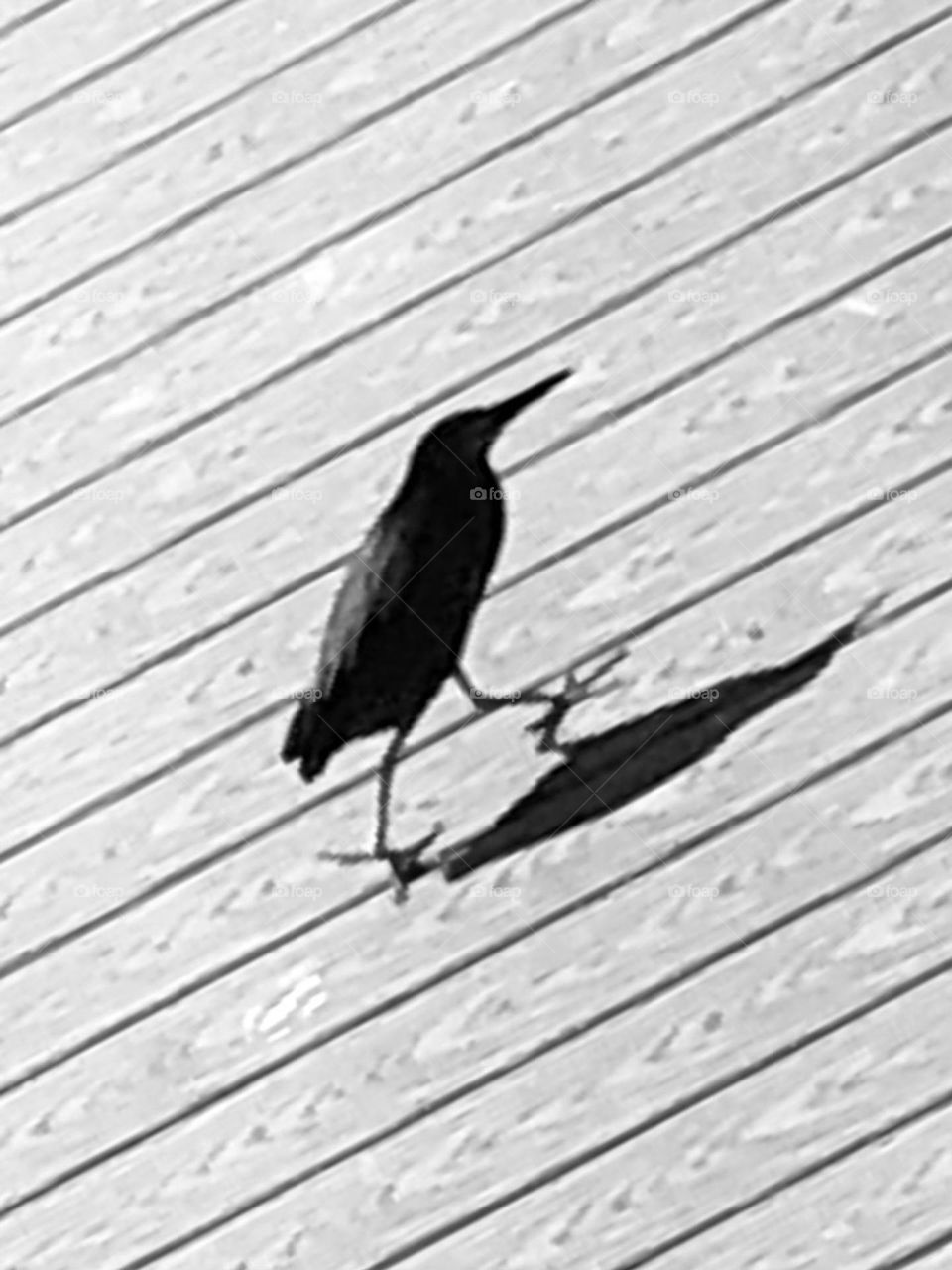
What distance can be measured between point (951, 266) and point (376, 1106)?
1.15m

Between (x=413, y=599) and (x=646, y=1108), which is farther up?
(x=413, y=599)

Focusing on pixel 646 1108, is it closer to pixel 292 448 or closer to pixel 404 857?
pixel 404 857

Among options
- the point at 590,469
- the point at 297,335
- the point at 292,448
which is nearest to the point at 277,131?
the point at 297,335

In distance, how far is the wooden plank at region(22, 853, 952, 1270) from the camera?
4.71ft

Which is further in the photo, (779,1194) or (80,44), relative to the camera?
(80,44)

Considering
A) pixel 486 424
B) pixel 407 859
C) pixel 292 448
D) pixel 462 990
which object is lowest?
pixel 462 990

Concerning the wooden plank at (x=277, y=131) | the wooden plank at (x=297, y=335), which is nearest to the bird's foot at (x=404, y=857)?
the wooden plank at (x=297, y=335)

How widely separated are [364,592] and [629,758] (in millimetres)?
356

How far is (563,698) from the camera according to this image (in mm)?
1466

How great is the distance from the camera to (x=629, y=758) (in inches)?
57.6

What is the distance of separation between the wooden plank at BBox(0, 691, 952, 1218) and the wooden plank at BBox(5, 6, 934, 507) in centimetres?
56

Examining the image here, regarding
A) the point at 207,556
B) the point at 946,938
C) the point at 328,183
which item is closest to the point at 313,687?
the point at 207,556

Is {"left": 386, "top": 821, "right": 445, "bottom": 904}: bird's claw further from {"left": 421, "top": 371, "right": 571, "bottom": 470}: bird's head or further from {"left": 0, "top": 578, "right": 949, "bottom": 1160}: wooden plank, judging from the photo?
{"left": 421, "top": 371, "right": 571, "bottom": 470}: bird's head

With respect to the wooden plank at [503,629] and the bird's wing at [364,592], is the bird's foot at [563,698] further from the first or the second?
the bird's wing at [364,592]
